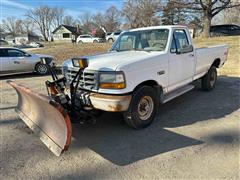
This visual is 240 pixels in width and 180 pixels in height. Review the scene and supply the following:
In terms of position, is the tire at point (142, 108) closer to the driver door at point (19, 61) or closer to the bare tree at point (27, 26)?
the driver door at point (19, 61)

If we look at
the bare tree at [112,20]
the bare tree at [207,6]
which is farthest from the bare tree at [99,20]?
the bare tree at [207,6]

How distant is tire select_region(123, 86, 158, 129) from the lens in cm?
411

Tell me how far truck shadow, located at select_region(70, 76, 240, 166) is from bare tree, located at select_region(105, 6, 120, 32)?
7348cm

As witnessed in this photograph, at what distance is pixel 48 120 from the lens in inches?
149

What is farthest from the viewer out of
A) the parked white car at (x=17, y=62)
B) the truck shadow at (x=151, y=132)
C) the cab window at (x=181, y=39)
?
the parked white car at (x=17, y=62)

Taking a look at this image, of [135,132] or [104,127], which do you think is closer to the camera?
[135,132]

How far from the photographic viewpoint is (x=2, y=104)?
6.31m

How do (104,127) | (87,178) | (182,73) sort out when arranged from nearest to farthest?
(87,178)
(104,127)
(182,73)

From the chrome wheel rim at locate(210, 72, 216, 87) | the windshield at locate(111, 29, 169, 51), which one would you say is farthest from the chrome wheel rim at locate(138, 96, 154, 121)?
the chrome wheel rim at locate(210, 72, 216, 87)

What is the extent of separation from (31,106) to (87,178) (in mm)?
2029

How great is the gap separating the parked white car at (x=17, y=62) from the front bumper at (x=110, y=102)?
280 inches

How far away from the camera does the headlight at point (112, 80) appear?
148 inches

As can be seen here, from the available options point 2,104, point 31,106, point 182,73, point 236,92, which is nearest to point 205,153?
point 182,73

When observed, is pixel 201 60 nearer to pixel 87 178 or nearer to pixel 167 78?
pixel 167 78
